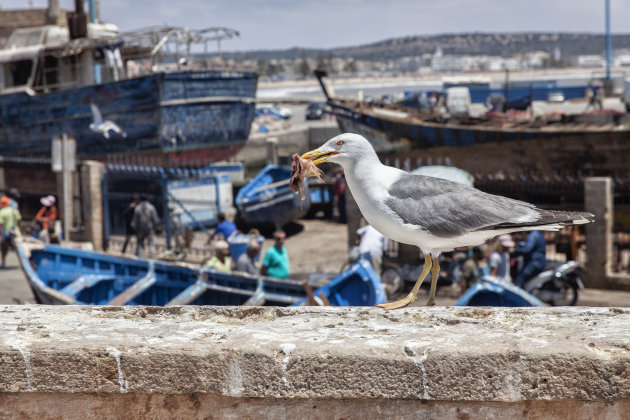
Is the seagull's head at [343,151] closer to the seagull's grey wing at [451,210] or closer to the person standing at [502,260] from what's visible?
the seagull's grey wing at [451,210]

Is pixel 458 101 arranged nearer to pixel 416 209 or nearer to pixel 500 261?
pixel 500 261

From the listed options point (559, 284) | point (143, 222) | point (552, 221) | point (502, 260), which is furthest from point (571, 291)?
point (552, 221)

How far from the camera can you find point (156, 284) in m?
11.8

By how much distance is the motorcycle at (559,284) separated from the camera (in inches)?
465

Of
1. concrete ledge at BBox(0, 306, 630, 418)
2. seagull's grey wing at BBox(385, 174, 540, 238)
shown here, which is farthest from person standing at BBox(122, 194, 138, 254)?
concrete ledge at BBox(0, 306, 630, 418)

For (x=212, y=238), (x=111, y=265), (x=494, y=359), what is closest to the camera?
(x=494, y=359)

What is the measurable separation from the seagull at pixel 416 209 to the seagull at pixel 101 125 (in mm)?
19961

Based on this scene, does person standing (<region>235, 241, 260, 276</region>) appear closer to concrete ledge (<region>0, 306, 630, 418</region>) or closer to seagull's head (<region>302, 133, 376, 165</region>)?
seagull's head (<region>302, 133, 376, 165</region>)

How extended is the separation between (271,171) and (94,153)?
5.87 meters

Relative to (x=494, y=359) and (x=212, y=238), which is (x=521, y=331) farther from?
(x=212, y=238)

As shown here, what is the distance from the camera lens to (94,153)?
23969mm

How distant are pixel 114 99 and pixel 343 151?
20.1 m

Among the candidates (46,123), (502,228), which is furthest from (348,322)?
(46,123)

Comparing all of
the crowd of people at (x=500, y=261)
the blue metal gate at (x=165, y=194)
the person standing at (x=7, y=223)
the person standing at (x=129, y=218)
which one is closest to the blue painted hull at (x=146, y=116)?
the blue metal gate at (x=165, y=194)
